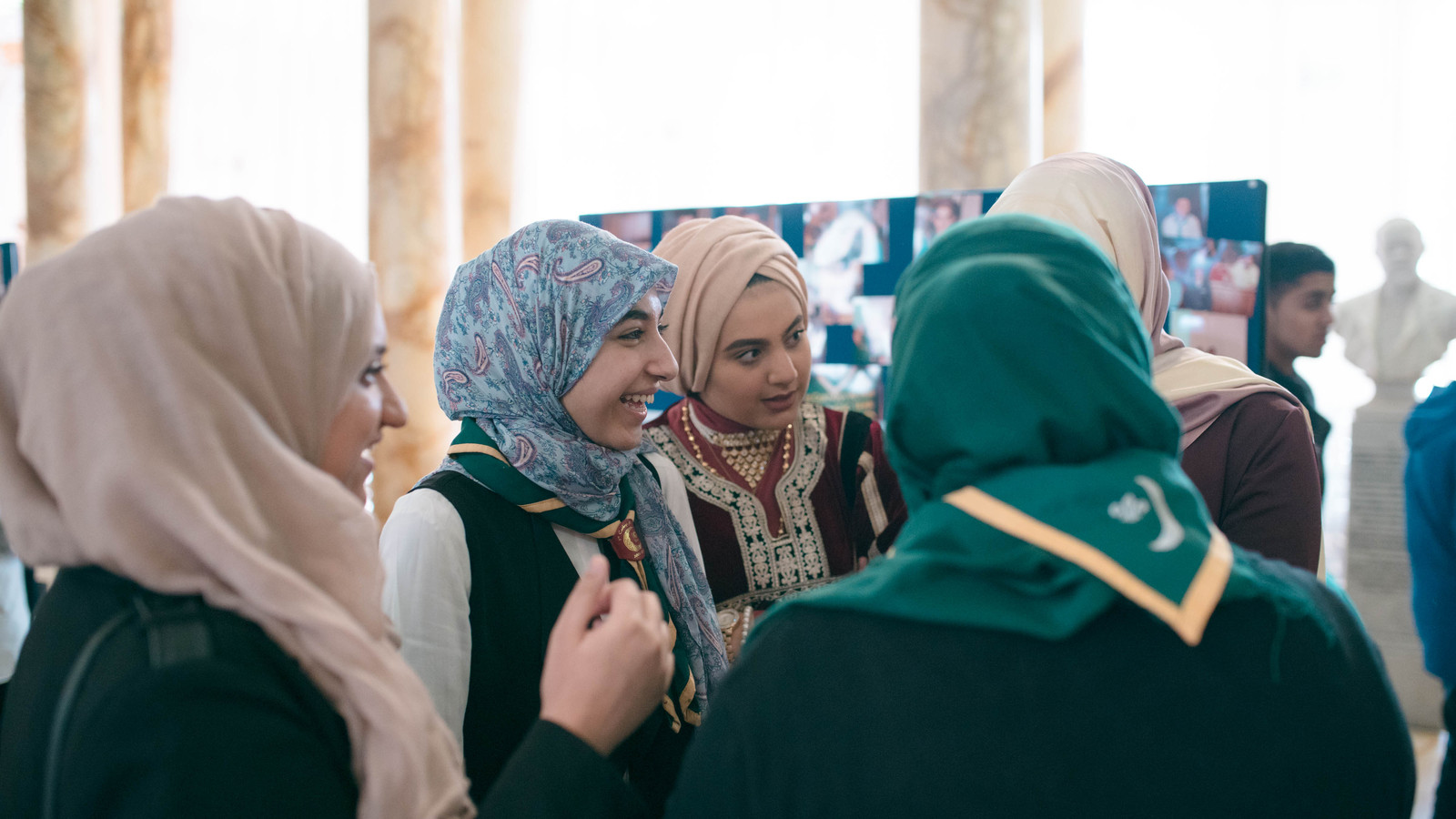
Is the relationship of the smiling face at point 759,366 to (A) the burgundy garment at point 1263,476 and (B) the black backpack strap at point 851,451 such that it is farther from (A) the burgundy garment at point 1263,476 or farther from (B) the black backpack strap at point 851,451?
(A) the burgundy garment at point 1263,476

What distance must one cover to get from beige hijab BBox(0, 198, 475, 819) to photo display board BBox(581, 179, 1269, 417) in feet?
7.18

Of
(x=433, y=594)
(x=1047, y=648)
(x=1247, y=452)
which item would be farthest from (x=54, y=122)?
(x=1047, y=648)

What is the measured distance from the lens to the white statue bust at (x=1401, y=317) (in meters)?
4.03

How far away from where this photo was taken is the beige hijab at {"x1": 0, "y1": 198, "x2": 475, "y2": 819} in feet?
2.77

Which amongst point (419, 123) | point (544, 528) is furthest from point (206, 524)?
point (419, 123)

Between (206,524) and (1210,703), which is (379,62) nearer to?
(206,524)

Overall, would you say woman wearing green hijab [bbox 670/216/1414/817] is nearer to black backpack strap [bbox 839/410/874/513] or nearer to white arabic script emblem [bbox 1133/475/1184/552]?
white arabic script emblem [bbox 1133/475/1184/552]

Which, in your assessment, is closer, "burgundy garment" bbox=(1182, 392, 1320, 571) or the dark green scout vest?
the dark green scout vest

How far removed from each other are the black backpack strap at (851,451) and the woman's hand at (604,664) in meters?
1.00

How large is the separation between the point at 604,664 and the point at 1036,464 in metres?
0.50

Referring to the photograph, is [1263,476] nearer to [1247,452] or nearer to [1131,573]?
[1247,452]

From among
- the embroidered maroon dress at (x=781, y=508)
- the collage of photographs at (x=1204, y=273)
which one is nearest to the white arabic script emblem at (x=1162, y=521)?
the embroidered maroon dress at (x=781, y=508)

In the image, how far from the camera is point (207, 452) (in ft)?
2.83

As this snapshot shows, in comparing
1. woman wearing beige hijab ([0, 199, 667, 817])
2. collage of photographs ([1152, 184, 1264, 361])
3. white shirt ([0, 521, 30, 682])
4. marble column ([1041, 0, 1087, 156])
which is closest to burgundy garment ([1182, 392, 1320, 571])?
woman wearing beige hijab ([0, 199, 667, 817])
